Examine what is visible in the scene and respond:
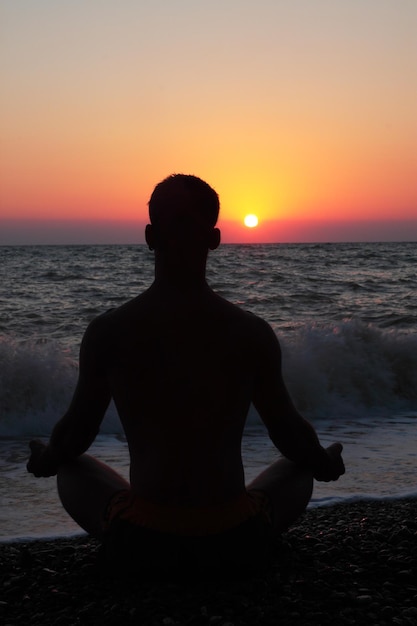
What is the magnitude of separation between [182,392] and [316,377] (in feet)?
28.3

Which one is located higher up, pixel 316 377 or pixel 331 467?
pixel 331 467

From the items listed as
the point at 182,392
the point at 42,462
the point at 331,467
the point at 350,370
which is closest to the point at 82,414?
the point at 42,462

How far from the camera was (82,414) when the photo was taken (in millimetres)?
3059

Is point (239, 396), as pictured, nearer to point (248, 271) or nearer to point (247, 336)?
point (247, 336)

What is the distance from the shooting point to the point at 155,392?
288 centimetres

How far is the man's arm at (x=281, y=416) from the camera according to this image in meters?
3.00

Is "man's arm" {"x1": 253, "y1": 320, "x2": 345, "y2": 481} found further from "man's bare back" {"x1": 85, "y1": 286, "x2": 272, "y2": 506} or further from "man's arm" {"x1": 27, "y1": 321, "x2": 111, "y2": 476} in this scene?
"man's arm" {"x1": 27, "y1": 321, "x2": 111, "y2": 476}

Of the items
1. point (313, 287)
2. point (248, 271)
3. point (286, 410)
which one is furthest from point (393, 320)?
point (286, 410)

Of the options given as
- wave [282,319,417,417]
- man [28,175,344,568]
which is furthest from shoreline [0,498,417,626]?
wave [282,319,417,417]

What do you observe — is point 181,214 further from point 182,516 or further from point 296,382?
point 296,382

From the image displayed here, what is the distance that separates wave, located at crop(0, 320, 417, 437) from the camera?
946 cm

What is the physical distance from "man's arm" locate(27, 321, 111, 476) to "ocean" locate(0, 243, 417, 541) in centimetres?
141

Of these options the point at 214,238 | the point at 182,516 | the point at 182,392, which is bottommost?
the point at 182,516

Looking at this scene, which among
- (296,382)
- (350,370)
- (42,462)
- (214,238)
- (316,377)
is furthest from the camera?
(350,370)
